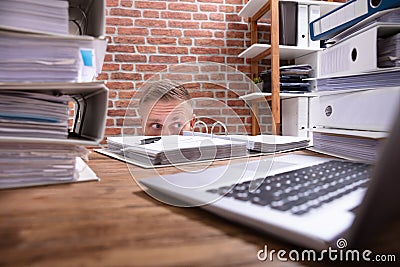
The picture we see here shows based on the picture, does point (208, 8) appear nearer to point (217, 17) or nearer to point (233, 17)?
point (217, 17)

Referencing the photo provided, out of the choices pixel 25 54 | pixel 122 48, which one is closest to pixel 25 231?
pixel 25 54

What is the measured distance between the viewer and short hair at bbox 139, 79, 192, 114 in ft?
2.40

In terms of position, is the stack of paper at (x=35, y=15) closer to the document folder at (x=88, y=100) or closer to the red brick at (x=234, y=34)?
the document folder at (x=88, y=100)

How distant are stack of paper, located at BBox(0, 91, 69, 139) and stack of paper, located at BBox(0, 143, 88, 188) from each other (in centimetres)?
2

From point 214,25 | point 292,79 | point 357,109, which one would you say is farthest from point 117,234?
point 214,25

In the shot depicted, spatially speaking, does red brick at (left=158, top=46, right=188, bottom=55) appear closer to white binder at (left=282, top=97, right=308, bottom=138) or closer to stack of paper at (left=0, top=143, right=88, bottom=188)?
white binder at (left=282, top=97, right=308, bottom=138)

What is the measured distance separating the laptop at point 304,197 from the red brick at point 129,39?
2.56 metres

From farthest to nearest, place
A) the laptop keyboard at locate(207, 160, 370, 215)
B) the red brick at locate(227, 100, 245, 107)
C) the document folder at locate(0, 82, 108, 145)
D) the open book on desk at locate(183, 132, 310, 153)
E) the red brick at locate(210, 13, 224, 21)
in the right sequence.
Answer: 1. the red brick at locate(210, 13, 224, 21)
2. the open book on desk at locate(183, 132, 310, 153)
3. the red brick at locate(227, 100, 245, 107)
4. the document folder at locate(0, 82, 108, 145)
5. the laptop keyboard at locate(207, 160, 370, 215)

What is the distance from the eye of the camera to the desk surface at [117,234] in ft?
0.91

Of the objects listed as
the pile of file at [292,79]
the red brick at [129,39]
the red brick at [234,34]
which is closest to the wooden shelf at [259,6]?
the red brick at [234,34]

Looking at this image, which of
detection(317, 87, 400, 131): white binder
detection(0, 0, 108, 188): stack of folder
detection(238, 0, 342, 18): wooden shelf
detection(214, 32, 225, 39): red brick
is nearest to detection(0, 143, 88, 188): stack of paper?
detection(0, 0, 108, 188): stack of folder

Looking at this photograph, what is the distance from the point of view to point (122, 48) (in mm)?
2986

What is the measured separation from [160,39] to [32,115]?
260cm

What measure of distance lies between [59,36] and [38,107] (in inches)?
4.6
